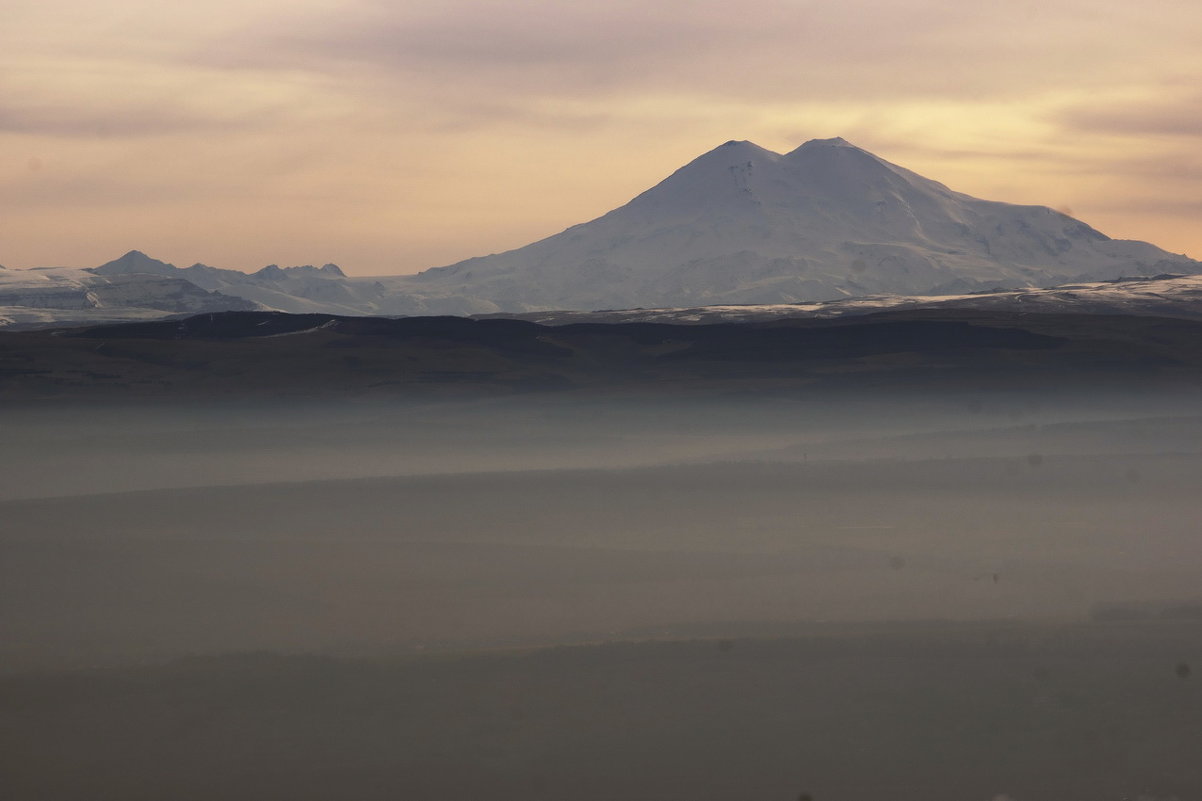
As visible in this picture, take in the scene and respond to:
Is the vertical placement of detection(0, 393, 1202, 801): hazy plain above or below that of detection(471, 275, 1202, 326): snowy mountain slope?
below

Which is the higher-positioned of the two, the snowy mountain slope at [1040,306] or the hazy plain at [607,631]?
the snowy mountain slope at [1040,306]

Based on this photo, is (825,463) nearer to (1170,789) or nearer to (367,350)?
(1170,789)

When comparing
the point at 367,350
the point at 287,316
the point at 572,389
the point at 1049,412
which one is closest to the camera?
the point at 1049,412

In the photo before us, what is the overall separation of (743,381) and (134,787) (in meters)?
76.8

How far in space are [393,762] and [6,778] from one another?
4.76m

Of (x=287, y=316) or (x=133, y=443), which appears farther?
(x=287, y=316)

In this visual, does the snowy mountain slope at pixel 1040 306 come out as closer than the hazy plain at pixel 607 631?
No

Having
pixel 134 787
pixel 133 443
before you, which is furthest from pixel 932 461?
pixel 134 787

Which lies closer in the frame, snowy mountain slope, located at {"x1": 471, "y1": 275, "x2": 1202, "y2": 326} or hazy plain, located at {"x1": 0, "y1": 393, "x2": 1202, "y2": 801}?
hazy plain, located at {"x1": 0, "y1": 393, "x2": 1202, "y2": 801}

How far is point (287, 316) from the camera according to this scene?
127875 millimetres

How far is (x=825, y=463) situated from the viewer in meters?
Result: 52.3

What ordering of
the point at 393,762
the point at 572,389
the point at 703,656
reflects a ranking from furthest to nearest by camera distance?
the point at 572,389 < the point at 703,656 < the point at 393,762

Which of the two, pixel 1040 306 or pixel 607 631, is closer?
pixel 607 631

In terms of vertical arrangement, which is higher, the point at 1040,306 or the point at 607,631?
the point at 1040,306
